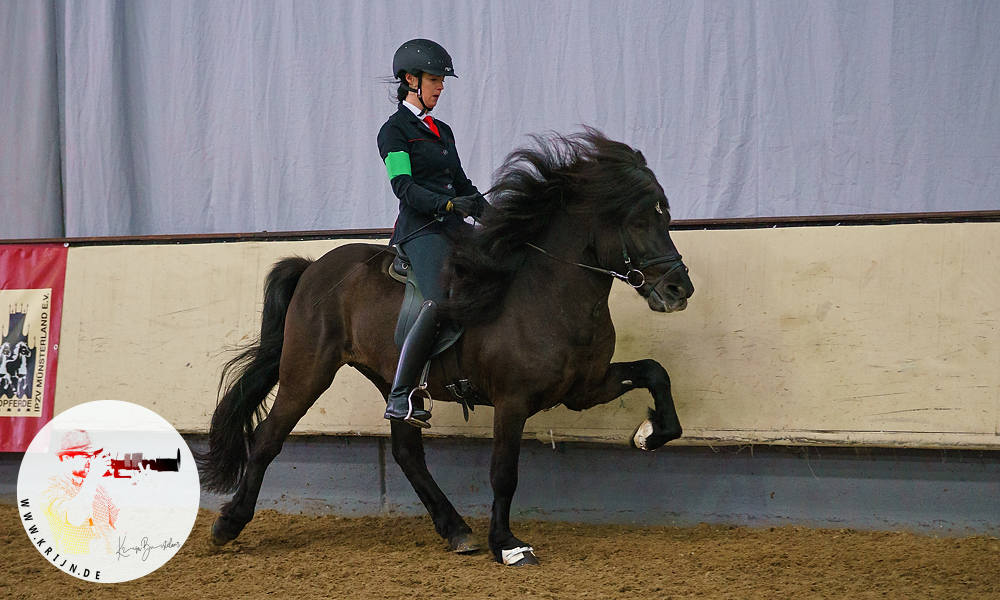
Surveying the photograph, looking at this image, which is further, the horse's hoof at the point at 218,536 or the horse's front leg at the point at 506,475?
the horse's hoof at the point at 218,536

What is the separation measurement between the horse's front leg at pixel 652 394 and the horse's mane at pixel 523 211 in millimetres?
578

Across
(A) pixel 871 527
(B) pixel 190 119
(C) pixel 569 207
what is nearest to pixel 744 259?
(C) pixel 569 207

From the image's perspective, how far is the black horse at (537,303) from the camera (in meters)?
3.50

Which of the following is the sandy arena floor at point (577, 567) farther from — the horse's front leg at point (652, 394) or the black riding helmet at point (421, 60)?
the black riding helmet at point (421, 60)

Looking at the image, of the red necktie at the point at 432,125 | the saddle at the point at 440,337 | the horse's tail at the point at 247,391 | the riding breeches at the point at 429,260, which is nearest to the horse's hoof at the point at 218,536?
the horse's tail at the point at 247,391

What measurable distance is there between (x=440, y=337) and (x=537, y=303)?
1.52ft

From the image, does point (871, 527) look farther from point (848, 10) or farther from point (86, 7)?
point (86, 7)

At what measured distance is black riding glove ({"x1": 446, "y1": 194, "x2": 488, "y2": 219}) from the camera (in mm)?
3625

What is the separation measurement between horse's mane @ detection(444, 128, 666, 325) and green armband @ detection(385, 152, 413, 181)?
415 mm

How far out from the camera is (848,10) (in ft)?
14.4

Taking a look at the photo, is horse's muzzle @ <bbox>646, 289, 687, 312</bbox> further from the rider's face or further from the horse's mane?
the rider's face

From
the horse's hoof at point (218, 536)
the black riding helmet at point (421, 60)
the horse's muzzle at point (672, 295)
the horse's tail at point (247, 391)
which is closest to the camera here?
the horse's muzzle at point (672, 295)

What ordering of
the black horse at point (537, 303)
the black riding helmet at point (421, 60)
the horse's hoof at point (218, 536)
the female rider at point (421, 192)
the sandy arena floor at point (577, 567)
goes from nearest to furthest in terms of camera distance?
the sandy arena floor at point (577, 567) < the black horse at point (537, 303) < the female rider at point (421, 192) < the black riding helmet at point (421, 60) < the horse's hoof at point (218, 536)

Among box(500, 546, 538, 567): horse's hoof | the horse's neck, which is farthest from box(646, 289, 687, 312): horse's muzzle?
box(500, 546, 538, 567): horse's hoof
